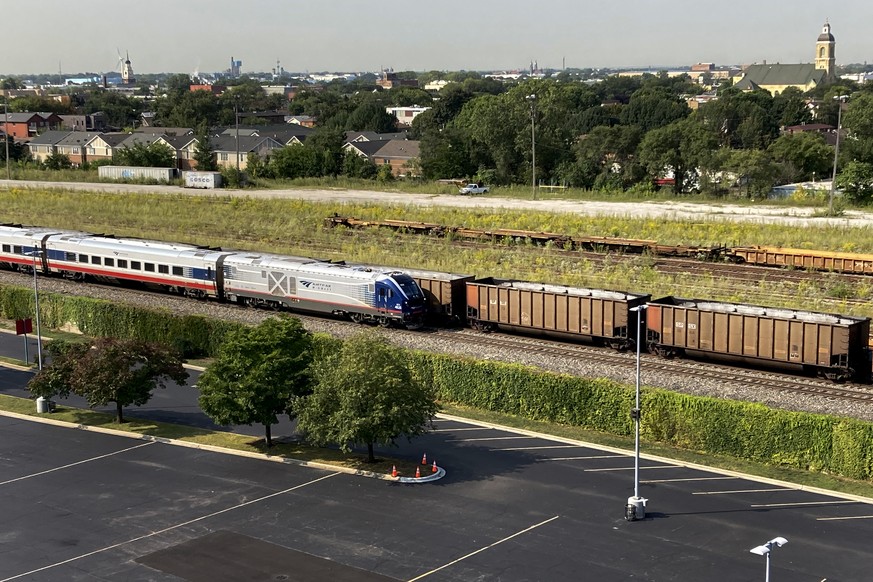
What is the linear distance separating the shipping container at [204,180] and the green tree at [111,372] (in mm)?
82504

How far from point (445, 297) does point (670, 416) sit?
61.1 ft

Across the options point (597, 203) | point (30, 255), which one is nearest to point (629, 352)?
point (30, 255)

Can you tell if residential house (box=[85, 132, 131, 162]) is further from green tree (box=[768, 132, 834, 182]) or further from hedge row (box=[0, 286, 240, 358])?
hedge row (box=[0, 286, 240, 358])

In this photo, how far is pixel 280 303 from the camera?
56.4 metres

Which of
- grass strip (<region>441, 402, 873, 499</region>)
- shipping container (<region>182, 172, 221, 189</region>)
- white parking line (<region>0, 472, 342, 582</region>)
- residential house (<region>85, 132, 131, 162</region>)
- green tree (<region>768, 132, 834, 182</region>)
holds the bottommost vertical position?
white parking line (<region>0, 472, 342, 582</region>)

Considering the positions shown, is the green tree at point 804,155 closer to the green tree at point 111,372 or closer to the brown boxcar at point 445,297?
the brown boxcar at point 445,297

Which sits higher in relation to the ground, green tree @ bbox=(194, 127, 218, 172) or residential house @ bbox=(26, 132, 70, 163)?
residential house @ bbox=(26, 132, 70, 163)

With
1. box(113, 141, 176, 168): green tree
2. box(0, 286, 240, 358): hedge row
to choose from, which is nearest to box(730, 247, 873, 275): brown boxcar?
box(0, 286, 240, 358): hedge row

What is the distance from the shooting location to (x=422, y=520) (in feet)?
97.8

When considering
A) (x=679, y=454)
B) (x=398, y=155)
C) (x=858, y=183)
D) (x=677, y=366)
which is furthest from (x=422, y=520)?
(x=398, y=155)

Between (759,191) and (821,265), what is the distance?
41.8 meters

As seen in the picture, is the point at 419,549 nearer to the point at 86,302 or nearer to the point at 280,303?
the point at 280,303

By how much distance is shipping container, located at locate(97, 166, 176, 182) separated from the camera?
130750 mm

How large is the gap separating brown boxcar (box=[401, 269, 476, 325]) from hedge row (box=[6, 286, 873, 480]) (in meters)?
9.86
